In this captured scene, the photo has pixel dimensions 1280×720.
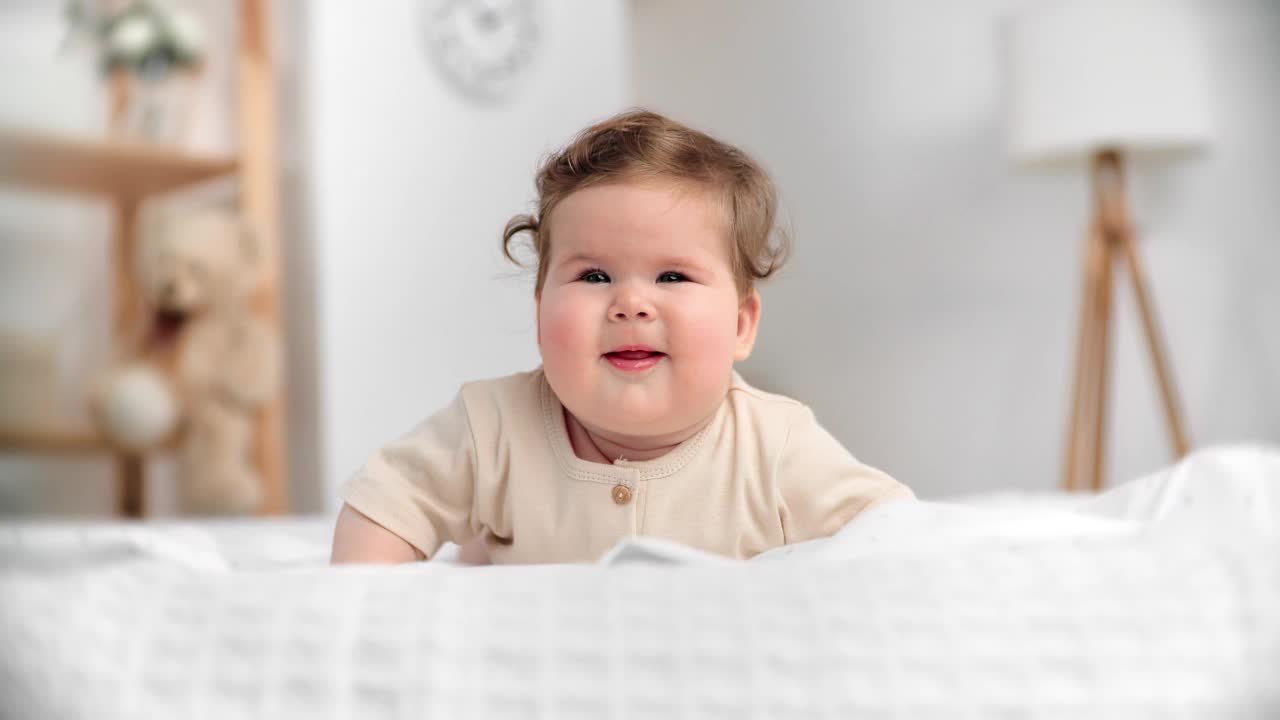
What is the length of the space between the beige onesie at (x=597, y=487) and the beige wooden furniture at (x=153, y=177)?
1826 mm

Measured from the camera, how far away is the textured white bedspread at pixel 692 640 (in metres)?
0.48

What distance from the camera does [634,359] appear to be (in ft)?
2.57

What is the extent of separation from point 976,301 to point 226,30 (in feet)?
6.74

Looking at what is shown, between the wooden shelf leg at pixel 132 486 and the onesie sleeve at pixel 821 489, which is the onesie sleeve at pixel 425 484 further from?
the wooden shelf leg at pixel 132 486

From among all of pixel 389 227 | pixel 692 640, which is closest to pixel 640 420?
pixel 692 640

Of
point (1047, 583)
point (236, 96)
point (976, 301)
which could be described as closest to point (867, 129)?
point (976, 301)

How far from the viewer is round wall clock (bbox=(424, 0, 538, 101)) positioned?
3045 millimetres

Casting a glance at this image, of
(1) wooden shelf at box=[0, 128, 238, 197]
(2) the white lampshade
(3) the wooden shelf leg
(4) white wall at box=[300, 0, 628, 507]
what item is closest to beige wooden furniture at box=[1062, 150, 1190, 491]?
(2) the white lampshade

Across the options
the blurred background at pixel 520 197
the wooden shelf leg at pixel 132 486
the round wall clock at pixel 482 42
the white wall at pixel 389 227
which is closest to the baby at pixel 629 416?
the blurred background at pixel 520 197

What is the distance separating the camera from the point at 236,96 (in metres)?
2.61

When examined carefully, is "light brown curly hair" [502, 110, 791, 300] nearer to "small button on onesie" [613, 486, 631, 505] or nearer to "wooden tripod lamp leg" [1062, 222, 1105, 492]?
"small button on onesie" [613, 486, 631, 505]

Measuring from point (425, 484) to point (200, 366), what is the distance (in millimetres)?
1774

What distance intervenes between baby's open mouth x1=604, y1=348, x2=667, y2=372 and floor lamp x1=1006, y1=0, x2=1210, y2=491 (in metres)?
1.73

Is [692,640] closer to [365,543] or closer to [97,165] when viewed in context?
[365,543]
